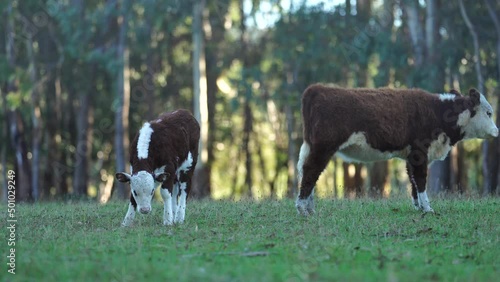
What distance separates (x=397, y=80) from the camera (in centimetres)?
3481

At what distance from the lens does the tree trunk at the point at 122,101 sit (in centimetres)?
3469

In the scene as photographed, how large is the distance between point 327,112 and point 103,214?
4342mm

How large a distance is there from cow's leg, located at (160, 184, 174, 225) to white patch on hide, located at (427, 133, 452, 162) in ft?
15.5

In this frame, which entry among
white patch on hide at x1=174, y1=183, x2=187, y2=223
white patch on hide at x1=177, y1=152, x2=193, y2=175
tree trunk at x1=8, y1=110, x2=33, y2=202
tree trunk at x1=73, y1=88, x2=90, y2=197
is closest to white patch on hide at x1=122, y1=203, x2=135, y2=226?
white patch on hide at x1=174, y1=183, x2=187, y2=223

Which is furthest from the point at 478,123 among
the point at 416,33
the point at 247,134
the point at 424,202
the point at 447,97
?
the point at 247,134

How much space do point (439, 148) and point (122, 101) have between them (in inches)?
868

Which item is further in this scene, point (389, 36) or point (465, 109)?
point (389, 36)

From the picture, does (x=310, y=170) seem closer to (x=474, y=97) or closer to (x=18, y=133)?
(x=474, y=97)

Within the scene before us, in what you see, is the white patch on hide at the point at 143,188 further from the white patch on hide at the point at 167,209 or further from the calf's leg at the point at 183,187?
the calf's leg at the point at 183,187

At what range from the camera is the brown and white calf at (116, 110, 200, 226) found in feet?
41.5

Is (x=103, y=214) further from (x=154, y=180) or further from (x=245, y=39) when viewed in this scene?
(x=245, y=39)

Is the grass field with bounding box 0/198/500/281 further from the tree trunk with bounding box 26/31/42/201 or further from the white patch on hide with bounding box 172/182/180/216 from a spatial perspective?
the tree trunk with bounding box 26/31/42/201

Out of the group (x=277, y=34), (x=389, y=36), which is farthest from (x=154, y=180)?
(x=277, y=34)

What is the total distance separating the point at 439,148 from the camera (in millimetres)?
15172
